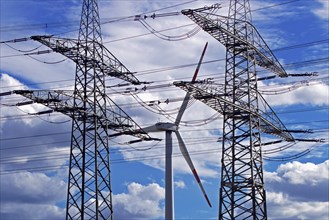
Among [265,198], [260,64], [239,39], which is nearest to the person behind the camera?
[265,198]

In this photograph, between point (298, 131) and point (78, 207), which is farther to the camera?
point (298, 131)

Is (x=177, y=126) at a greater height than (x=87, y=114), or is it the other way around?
(x=177, y=126)

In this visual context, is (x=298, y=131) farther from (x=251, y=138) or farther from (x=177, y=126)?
(x=177, y=126)

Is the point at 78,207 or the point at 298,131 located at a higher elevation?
the point at 298,131

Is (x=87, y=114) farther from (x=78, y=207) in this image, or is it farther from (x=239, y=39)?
(x=239, y=39)

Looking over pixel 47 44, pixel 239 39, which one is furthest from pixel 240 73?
pixel 47 44

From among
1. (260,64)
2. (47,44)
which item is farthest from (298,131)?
(47,44)

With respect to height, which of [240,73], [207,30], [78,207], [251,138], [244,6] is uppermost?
[244,6]

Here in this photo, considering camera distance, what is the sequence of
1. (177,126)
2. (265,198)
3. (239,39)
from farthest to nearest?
(177,126) < (239,39) < (265,198)

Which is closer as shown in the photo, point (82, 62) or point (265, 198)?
point (265, 198)
